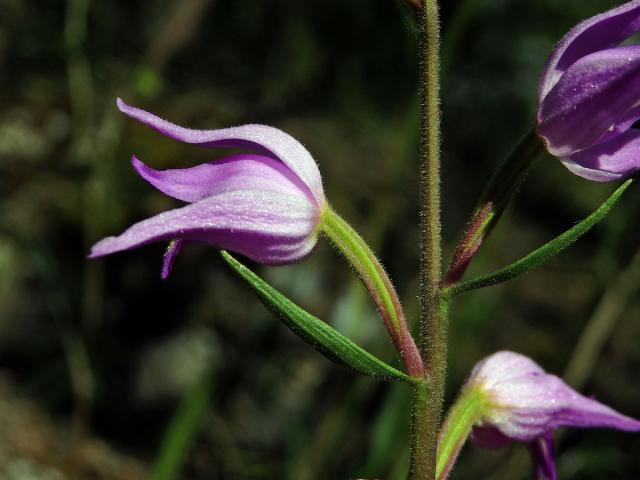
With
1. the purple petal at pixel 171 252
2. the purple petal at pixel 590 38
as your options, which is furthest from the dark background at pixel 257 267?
the purple petal at pixel 171 252

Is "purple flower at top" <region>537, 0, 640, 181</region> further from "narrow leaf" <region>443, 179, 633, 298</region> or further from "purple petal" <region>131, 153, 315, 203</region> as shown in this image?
"purple petal" <region>131, 153, 315, 203</region>

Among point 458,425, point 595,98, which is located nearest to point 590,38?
point 595,98

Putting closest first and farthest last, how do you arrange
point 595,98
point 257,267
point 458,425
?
point 595,98 < point 458,425 < point 257,267

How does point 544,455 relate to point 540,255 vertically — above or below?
below

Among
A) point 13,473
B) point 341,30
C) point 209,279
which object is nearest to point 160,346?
point 209,279

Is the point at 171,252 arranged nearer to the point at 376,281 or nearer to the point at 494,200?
the point at 376,281

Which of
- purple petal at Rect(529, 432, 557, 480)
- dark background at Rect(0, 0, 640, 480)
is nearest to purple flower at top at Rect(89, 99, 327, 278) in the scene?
purple petal at Rect(529, 432, 557, 480)
